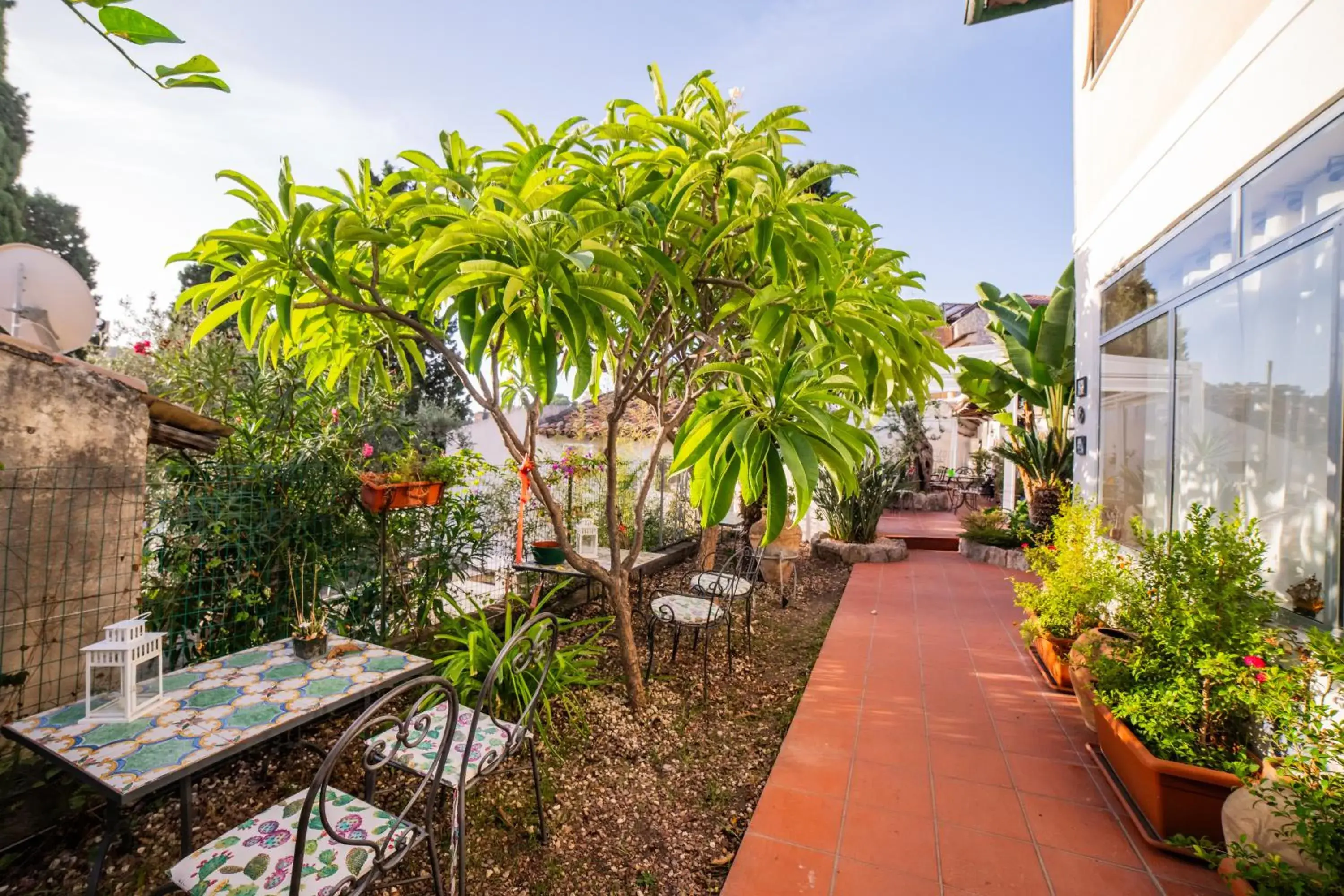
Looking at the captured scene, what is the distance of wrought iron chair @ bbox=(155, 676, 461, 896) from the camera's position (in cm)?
140

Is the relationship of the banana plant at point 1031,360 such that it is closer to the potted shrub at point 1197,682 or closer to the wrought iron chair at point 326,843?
the potted shrub at point 1197,682

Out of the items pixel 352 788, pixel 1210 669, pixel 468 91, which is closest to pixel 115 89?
pixel 352 788

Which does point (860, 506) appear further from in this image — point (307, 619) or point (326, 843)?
point (326, 843)

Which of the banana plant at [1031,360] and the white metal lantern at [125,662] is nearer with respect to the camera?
the white metal lantern at [125,662]

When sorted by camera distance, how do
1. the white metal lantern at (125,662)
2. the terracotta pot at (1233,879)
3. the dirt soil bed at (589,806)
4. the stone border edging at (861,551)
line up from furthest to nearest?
the stone border edging at (861,551), the dirt soil bed at (589,806), the white metal lantern at (125,662), the terracotta pot at (1233,879)

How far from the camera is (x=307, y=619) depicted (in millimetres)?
3205

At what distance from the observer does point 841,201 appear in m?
2.60

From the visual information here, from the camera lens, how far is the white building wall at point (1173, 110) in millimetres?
2488

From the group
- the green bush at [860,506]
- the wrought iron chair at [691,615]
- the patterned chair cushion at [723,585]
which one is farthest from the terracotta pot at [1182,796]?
the green bush at [860,506]

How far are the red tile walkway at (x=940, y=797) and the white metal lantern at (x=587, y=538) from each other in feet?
7.00

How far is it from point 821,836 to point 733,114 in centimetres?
298

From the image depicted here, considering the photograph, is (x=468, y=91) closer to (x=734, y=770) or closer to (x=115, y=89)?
(x=115, y=89)

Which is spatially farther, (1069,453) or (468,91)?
(1069,453)

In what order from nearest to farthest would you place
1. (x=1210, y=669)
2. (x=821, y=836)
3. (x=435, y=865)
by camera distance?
(x=435, y=865) → (x=1210, y=669) → (x=821, y=836)
